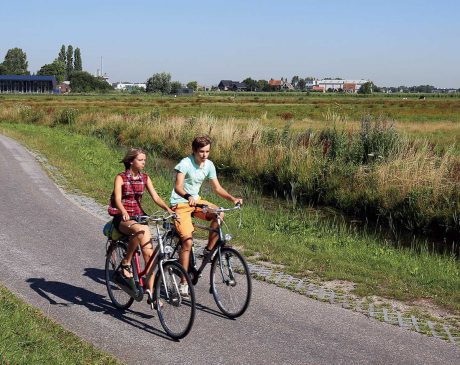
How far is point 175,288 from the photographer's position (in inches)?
227

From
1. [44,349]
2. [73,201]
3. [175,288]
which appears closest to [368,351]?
[175,288]

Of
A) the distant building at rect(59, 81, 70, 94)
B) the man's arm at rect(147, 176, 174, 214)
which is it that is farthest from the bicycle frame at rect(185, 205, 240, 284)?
the distant building at rect(59, 81, 70, 94)

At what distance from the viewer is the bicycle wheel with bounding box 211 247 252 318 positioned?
614 cm

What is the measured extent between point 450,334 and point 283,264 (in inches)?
111

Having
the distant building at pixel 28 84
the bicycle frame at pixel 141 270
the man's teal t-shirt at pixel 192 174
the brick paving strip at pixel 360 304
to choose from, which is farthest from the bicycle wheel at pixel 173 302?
the distant building at pixel 28 84

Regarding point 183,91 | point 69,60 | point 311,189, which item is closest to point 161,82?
point 183,91

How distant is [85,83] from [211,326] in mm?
160468

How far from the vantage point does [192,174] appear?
6539 millimetres

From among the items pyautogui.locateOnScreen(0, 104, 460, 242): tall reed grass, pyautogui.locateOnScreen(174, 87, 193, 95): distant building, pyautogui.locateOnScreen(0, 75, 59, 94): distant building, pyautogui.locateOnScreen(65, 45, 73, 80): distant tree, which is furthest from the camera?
pyautogui.locateOnScreen(65, 45, 73, 80): distant tree

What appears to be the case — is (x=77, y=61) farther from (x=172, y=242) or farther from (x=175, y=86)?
(x=172, y=242)

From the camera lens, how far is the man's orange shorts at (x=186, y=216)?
245 inches

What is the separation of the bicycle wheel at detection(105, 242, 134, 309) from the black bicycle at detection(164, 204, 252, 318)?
61 centimetres

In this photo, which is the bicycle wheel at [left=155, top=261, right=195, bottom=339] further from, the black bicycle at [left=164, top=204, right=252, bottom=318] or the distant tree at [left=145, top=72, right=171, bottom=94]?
the distant tree at [left=145, top=72, right=171, bottom=94]

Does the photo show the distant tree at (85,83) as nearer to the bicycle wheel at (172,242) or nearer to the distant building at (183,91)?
the distant building at (183,91)
